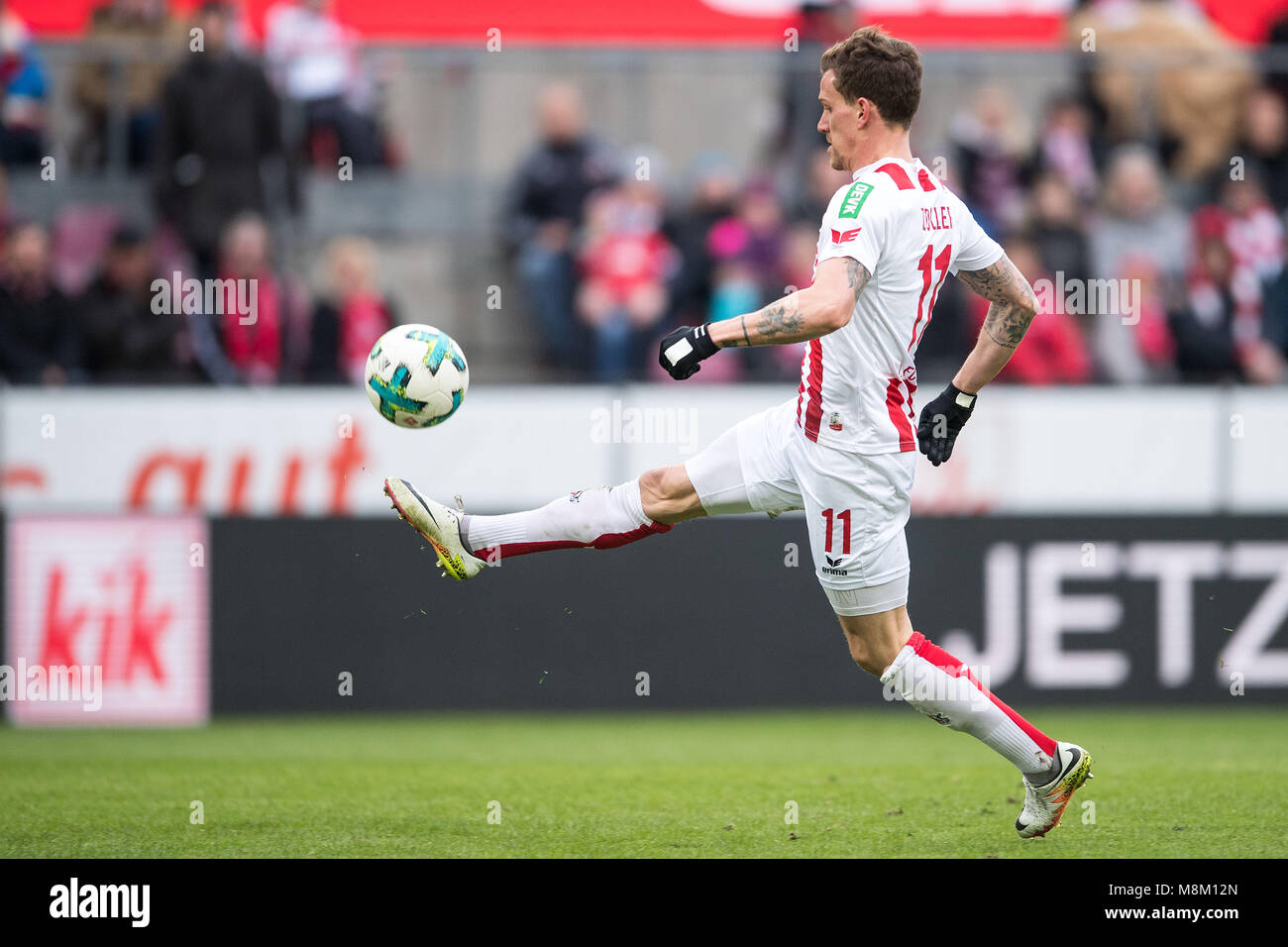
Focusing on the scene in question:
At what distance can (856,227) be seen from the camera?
5.68 meters

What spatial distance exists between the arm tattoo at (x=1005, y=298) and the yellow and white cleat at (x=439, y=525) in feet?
6.67

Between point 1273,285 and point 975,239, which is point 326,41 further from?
point 975,239

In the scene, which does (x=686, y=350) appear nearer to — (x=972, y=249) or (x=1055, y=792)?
(x=972, y=249)

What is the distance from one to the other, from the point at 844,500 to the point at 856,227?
936 mm

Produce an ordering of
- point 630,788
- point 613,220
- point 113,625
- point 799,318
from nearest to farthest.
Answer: point 799,318 < point 630,788 < point 113,625 < point 613,220

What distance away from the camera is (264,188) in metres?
12.3

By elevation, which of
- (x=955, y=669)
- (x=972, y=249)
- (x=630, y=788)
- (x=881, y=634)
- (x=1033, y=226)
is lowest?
(x=630, y=788)

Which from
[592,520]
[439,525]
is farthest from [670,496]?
[439,525]

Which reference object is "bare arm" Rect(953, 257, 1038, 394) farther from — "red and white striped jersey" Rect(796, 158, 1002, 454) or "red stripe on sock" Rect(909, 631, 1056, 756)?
"red stripe on sock" Rect(909, 631, 1056, 756)

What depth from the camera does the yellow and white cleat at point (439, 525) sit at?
20.8 feet

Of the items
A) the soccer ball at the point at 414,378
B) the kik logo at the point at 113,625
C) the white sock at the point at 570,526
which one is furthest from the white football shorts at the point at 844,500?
the kik logo at the point at 113,625

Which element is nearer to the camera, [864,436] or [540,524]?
[864,436]

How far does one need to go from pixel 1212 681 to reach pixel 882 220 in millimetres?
6186
